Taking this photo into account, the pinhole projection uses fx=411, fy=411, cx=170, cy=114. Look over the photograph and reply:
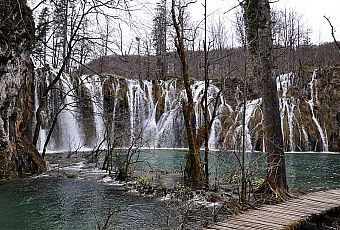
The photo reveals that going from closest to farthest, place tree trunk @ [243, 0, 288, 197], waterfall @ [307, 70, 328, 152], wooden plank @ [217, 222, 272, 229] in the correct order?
1. wooden plank @ [217, 222, 272, 229]
2. tree trunk @ [243, 0, 288, 197]
3. waterfall @ [307, 70, 328, 152]

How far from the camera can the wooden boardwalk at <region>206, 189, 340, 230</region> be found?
218 inches

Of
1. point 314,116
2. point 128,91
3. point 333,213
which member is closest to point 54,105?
point 128,91

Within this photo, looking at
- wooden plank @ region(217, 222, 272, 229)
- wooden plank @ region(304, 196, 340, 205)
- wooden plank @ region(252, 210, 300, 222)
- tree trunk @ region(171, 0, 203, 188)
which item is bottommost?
wooden plank @ region(217, 222, 272, 229)

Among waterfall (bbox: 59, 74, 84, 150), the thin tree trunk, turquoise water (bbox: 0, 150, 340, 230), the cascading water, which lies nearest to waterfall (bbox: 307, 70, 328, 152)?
the cascading water

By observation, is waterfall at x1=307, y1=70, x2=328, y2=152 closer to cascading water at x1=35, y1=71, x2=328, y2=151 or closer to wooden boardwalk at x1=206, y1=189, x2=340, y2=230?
cascading water at x1=35, y1=71, x2=328, y2=151

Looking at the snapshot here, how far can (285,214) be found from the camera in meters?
6.23

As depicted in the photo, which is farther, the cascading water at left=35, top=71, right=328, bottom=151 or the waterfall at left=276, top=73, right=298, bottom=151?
the cascading water at left=35, top=71, right=328, bottom=151

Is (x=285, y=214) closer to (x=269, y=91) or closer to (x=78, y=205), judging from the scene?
(x=269, y=91)

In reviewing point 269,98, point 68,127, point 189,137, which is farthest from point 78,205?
point 68,127

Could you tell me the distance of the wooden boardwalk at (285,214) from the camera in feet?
18.2

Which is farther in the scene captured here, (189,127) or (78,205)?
(189,127)

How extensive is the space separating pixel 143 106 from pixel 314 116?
1412 cm

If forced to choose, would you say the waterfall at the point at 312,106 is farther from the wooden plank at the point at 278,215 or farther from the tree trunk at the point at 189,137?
the wooden plank at the point at 278,215

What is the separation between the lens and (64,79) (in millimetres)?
32438
